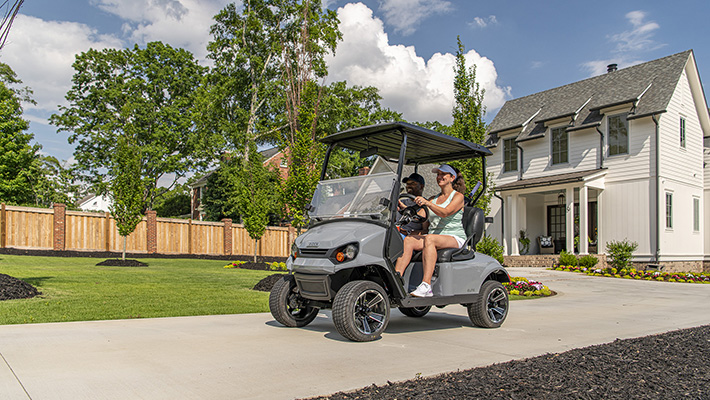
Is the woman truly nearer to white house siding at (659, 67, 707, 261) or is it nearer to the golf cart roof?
the golf cart roof

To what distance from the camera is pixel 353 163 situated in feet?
125

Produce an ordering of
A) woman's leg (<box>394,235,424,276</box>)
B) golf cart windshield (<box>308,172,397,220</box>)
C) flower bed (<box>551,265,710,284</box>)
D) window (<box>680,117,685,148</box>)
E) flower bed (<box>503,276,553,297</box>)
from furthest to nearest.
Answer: window (<box>680,117,685,148</box>), flower bed (<box>551,265,710,284</box>), flower bed (<box>503,276,553,297</box>), golf cart windshield (<box>308,172,397,220</box>), woman's leg (<box>394,235,424,276</box>)

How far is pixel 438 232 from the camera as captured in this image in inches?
249

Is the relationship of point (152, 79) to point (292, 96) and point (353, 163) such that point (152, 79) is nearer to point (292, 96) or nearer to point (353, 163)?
point (353, 163)

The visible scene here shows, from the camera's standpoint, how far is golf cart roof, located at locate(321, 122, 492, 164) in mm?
6136

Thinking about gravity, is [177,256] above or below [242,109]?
below

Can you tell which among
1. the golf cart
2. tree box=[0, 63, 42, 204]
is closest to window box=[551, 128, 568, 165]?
the golf cart

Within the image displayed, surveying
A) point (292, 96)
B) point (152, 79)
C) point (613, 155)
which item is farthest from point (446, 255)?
point (152, 79)

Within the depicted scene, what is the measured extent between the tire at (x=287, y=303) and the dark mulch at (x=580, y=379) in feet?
8.52

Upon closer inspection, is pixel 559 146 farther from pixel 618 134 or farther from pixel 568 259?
pixel 568 259

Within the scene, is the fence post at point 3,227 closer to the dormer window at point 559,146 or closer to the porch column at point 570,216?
the porch column at point 570,216

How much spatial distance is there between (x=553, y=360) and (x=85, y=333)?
439 centimetres

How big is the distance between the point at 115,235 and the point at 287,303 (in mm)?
20814

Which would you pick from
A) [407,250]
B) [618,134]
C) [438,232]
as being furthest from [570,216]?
[407,250]
